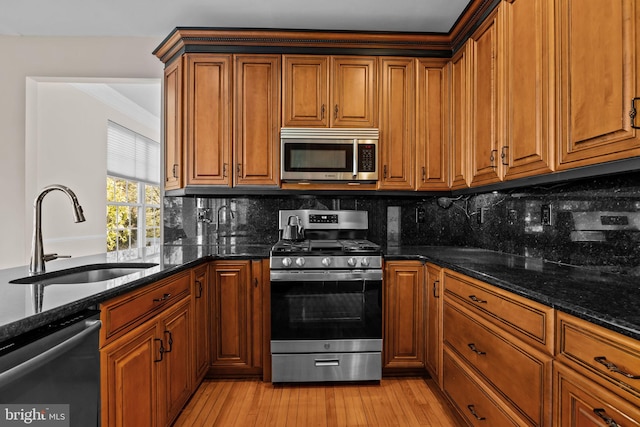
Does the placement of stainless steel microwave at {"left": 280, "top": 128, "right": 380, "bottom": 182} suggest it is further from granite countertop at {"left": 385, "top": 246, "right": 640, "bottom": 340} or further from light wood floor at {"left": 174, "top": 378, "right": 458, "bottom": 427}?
light wood floor at {"left": 174, "top": 378, "right": 458, "bottom": 427}

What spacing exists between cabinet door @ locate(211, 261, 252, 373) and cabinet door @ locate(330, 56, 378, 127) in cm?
132

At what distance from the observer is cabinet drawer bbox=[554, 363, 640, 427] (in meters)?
0.87

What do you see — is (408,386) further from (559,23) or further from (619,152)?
(559,23)

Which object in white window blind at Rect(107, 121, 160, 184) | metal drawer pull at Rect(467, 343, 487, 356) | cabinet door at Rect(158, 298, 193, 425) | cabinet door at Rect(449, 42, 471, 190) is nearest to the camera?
metal drawer pull at Rect(467, 343, 487, 356)

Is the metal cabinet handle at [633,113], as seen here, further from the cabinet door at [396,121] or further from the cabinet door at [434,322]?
the cabinet door at [396,121]

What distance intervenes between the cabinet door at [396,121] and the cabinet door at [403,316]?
26.6 inches

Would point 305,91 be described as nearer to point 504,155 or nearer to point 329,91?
point 329,91

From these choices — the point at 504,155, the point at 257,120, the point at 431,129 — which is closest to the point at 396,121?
the point at 431,129

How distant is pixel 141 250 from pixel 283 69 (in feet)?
5.44

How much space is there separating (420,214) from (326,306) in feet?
4.05

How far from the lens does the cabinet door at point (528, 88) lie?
63.1 inches

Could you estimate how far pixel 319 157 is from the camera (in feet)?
8.75

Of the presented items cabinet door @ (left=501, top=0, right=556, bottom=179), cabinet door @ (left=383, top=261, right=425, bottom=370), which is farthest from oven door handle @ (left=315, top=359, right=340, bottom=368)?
cabinet door @ (left=501, top=0, right=556, bottom=179)

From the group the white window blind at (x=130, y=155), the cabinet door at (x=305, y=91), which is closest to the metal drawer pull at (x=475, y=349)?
the cabinet door at (x=305, y=91)
